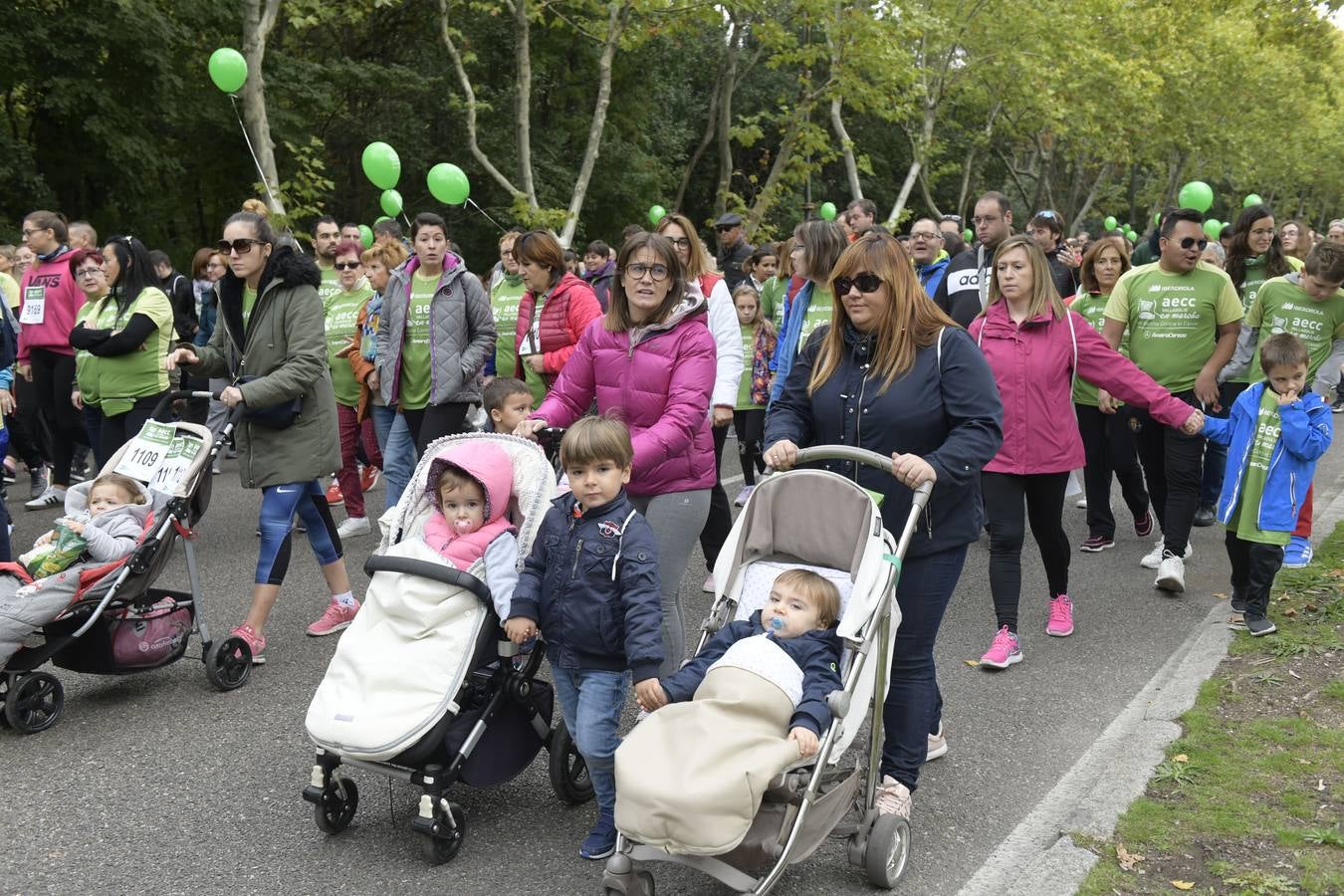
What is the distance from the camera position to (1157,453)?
7738 millimetres

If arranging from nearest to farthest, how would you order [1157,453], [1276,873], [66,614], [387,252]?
[1276,873] < [66,614] < [1157,453] < [387,252]

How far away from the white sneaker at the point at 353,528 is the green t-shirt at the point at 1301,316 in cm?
604

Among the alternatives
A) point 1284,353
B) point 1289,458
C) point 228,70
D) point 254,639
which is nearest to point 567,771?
point 254,639

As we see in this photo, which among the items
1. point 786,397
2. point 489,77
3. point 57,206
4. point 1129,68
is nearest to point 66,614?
point 786,397

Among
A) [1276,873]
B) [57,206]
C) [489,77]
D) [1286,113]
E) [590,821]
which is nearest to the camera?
[1276,873]

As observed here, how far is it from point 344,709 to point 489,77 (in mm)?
24581

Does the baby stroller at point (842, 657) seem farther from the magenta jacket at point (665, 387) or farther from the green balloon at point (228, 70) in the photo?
the green balloon at point (228, 70)

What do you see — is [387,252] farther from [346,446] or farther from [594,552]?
[594,552]

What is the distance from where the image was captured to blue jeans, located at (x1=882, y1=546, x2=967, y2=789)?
4.02 metres

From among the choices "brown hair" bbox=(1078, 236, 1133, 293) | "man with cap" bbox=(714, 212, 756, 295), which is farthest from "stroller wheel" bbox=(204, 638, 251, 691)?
"man with cap" bbox=(714, 212, 756, 295)

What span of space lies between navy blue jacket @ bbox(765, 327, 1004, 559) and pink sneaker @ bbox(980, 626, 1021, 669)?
1.95 metres

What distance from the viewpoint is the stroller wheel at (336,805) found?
4070 millimetres

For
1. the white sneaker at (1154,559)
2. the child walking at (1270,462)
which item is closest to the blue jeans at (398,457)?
the child walking at (1270,462)

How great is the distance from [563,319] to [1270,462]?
12.6 ft
